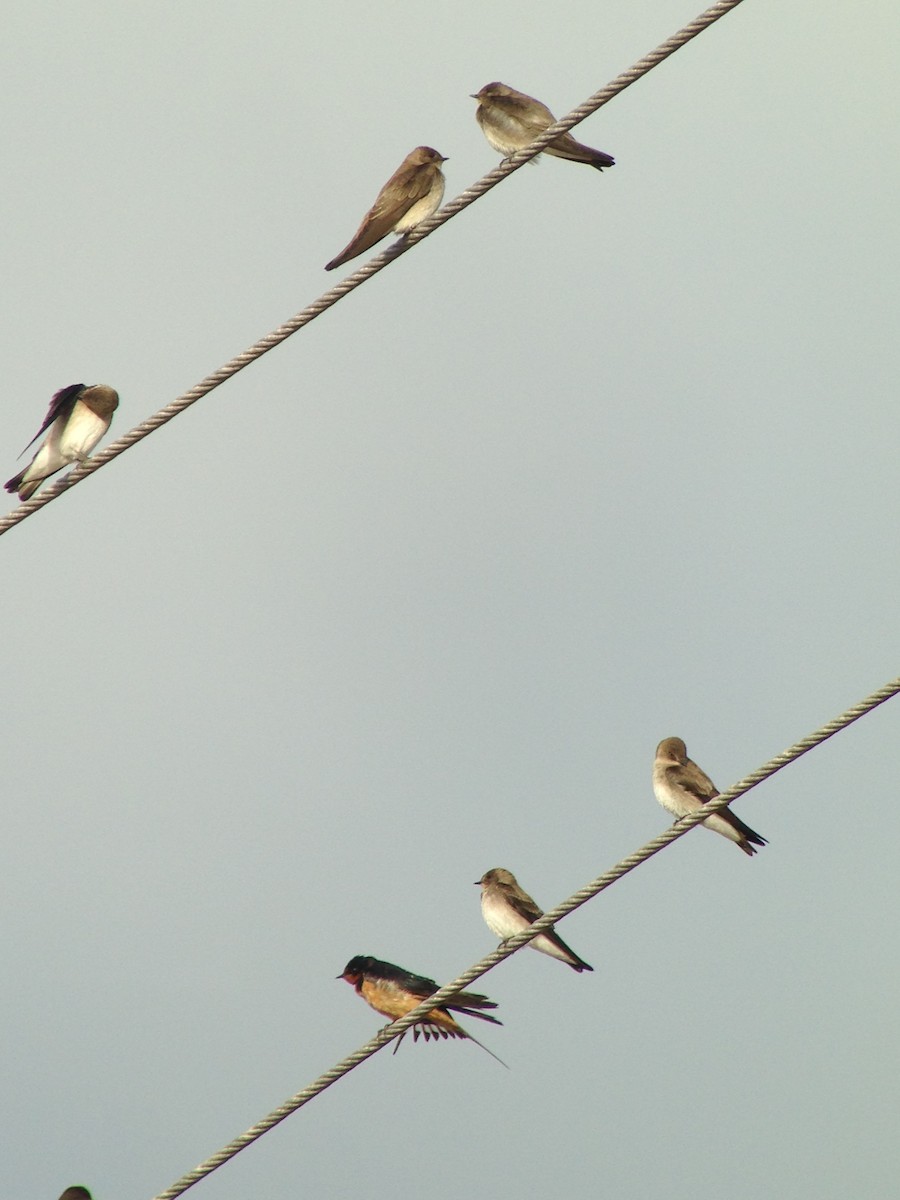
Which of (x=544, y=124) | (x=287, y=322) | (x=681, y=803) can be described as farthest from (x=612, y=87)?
(x=681, y=803)

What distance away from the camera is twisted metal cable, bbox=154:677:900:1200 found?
669cm

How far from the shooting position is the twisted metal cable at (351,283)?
693cm

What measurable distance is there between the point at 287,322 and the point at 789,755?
238 centimetres

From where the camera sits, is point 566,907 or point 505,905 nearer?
point 566,907

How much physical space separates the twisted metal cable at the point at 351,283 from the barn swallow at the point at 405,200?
1846 millimetres

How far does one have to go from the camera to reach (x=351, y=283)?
7309 millimetres

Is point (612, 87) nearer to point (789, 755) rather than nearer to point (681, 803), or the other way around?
point (789, 755)

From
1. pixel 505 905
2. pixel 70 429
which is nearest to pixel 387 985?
pixel 505 905

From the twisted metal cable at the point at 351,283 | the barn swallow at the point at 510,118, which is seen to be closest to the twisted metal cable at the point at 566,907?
the twisted metal cable at the point at 351,283

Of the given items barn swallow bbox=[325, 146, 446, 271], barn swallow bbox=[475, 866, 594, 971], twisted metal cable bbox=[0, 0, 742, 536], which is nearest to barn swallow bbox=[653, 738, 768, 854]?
barn swallow bbox=[475, 866, 594, 971]

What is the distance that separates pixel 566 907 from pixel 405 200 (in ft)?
14.2

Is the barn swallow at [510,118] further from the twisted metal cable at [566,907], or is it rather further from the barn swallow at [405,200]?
the twisted metal cable at [566,907]

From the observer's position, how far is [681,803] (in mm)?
11422

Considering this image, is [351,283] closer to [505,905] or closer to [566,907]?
[566,907]
